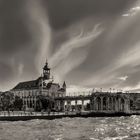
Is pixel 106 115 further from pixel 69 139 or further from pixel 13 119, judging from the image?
pixel 69 139

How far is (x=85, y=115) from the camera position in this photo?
16412cm

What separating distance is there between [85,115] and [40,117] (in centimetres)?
3674

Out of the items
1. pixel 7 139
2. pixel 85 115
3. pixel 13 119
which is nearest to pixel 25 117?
pixel 13 119

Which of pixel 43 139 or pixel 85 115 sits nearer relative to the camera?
pixel 43 139

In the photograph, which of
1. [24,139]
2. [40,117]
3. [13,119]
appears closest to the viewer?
[24,139]

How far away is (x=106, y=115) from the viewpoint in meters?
176

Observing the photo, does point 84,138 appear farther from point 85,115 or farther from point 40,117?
point 85,115

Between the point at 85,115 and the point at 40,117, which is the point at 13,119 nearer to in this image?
the point at 40,117

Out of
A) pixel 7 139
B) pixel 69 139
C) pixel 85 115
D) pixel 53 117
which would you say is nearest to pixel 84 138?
pixel 69 139

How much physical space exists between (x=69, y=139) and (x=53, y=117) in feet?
283

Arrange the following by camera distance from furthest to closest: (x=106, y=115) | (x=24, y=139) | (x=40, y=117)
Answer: (x=106, y=115), (x=40, y=117), (x=24, y=139)

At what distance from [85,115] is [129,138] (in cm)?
11801

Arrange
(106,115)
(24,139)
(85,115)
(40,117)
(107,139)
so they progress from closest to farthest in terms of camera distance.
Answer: (107,139)
(24,139)
(40,117)
(85,115)
(106,115)

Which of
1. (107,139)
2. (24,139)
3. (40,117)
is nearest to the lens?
(107,139)
